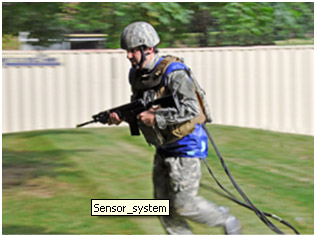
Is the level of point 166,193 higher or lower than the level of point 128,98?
lower

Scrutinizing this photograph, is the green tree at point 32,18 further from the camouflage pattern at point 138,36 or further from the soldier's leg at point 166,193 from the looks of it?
the soldier's leg at point 166,193

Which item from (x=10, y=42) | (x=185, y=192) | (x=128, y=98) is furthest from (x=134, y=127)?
(x=128, y=98)

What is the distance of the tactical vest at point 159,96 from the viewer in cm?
496

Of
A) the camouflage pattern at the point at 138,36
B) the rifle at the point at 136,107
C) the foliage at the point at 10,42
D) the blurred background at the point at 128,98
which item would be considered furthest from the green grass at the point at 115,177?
the camouflage pattern at the point at 138,36

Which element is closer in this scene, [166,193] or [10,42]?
[166,193]

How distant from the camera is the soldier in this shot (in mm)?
4879

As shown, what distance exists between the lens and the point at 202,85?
1073cm

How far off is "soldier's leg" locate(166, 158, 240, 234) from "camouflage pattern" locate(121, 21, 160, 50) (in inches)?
41.0

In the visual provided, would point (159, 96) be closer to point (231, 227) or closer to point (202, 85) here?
point (231, 227)

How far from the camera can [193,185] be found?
16.5ft

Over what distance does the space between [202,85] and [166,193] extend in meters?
5.71

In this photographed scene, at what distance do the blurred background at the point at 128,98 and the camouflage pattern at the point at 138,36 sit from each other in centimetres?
239

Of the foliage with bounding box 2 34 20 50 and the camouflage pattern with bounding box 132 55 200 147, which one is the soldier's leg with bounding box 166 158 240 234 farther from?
the foliage with bounding box 2 34 20 50

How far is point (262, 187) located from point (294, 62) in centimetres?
394
